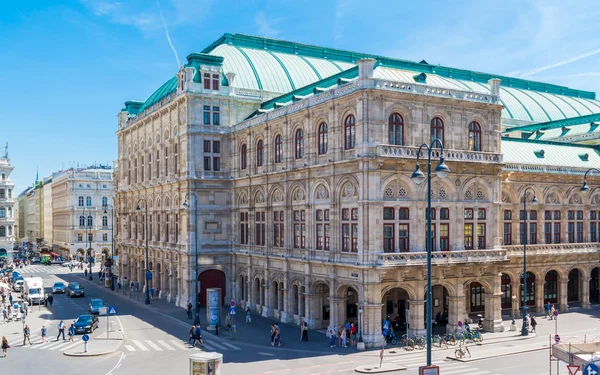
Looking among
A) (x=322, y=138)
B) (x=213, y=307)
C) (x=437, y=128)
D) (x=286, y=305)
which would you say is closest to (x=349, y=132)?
(x=322, y=138)

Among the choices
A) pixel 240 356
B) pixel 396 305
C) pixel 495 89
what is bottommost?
pixel 240 356

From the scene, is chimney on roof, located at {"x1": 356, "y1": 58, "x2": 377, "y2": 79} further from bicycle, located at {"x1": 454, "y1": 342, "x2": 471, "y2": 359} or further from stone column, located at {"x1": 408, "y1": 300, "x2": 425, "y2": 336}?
bicycle, located at {"x1": 454, "y1": 342, "x2": 471, "y2": 359}

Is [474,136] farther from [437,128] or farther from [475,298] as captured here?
[475,298]

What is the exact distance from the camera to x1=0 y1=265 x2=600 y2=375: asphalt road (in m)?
36.4

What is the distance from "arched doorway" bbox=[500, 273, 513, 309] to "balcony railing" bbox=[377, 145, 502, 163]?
13806 millimetres

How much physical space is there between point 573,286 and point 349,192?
31620mm

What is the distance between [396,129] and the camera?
147ft

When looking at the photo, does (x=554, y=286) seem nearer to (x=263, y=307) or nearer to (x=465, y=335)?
(x=465, y=335)

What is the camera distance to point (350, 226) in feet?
148

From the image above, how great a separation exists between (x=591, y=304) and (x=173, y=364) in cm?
4544

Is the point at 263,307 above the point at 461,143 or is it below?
below

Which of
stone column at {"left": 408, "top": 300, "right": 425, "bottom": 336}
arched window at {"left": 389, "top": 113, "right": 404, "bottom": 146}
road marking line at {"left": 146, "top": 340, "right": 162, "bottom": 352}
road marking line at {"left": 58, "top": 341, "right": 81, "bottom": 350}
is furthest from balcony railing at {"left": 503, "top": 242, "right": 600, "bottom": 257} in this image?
road marking line at {"left": 58, "top": 341, "right": 81, "bottom": 350}

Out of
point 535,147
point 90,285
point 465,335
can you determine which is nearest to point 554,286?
point 535,147

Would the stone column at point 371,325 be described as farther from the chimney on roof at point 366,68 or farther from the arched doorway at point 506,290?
the arched doorway at point 506,290
